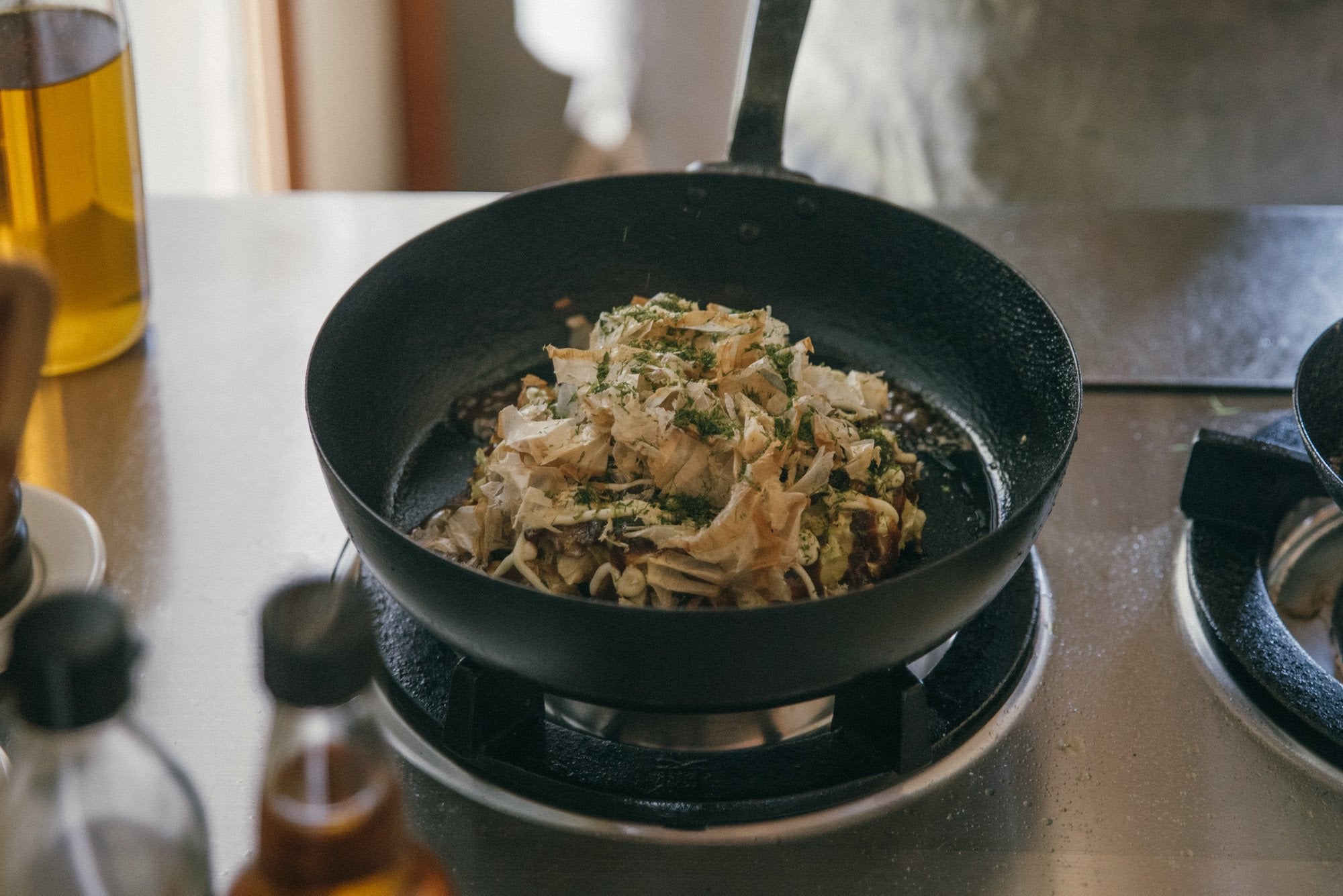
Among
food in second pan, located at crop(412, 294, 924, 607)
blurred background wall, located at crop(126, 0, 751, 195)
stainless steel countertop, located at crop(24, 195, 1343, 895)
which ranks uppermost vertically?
food in second pan, located at crop(412, 294, 924, 607)

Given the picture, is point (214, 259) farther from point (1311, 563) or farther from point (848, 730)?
point (1311, 563)

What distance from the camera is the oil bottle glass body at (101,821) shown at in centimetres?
47

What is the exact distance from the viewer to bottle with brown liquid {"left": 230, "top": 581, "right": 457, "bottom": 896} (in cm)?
43

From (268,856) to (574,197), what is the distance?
0.81 metres

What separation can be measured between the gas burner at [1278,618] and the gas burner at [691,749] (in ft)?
0.59

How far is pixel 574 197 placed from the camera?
1.17 m

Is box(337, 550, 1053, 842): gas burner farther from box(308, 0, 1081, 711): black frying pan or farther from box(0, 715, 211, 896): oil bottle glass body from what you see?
box(0, 715, 211, 896): oil bottle glass body

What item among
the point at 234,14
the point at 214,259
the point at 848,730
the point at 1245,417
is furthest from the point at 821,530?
the point at 234,14

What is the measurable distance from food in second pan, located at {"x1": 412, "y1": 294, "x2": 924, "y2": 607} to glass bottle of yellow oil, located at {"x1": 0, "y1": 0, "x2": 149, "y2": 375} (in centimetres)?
44

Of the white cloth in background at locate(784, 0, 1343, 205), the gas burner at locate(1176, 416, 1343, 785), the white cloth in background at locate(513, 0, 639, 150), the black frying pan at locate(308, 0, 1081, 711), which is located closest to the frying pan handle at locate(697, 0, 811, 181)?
the black frying pan at locate(308, 0, 1081, 711)

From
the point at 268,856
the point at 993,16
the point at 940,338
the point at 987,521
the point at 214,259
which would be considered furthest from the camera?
the point at 993,16

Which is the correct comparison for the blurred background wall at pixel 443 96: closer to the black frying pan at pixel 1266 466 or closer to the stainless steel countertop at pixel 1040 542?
the stainless steel countertop at pixel 1040 542

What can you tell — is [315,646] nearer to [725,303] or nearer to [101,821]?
[101,821]

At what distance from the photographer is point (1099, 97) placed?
2.00 metres
